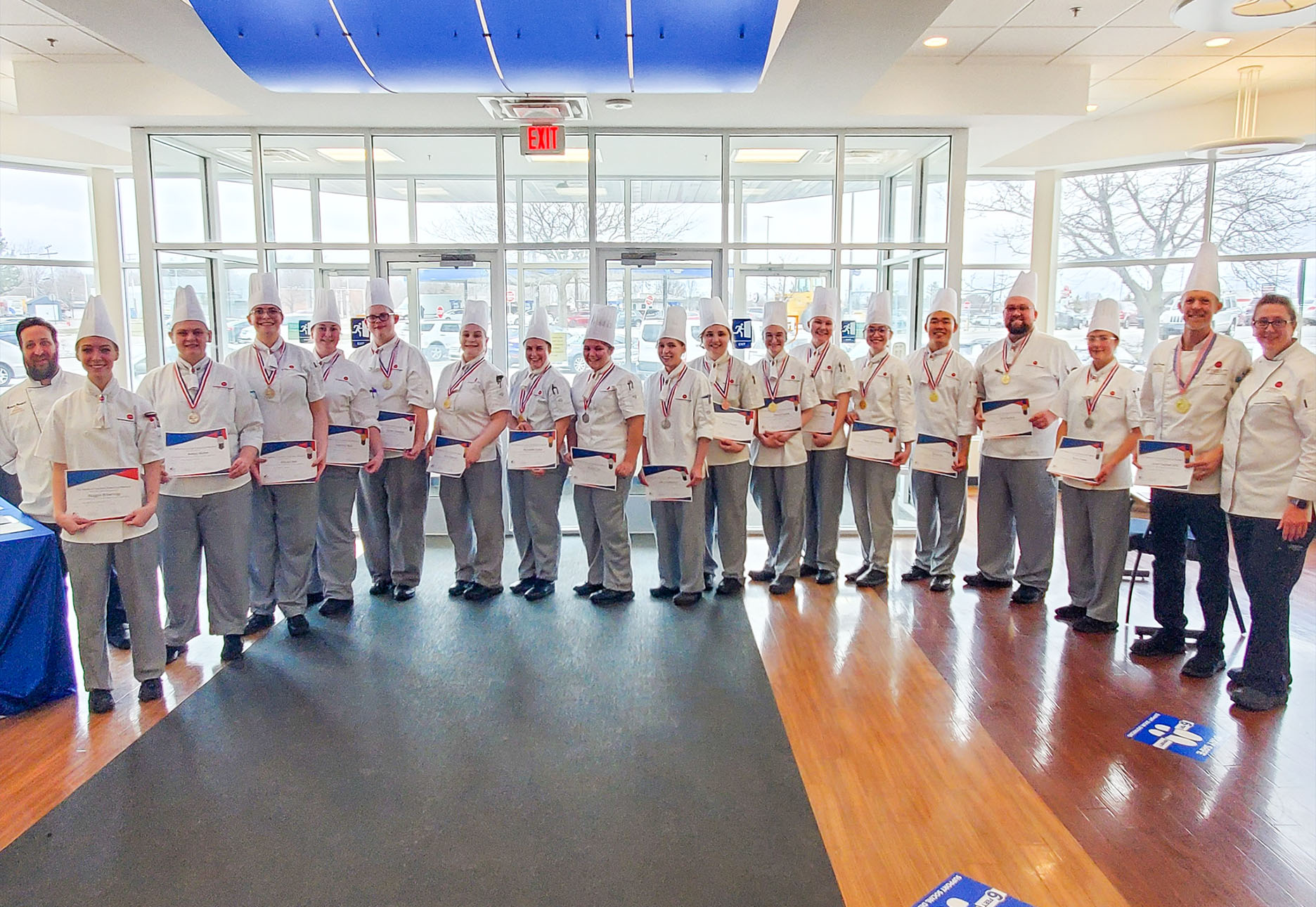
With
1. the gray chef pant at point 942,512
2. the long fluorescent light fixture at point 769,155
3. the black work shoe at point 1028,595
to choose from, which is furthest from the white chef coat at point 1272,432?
the long fluorescent light fixture at point 769,155

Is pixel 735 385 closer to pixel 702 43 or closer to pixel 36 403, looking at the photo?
pixel 702 43

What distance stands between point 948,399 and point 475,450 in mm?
2843

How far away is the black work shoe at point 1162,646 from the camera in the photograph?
4160mm

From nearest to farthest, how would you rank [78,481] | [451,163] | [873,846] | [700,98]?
[873,846]
[78,481]
[700,98]
[451,163]

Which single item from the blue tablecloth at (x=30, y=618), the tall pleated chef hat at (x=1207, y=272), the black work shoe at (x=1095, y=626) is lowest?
the black work shoe at (x=1095, y=626)

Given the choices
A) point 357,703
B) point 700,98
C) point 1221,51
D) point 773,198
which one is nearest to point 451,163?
point 700,98

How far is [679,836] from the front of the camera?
2.65 m

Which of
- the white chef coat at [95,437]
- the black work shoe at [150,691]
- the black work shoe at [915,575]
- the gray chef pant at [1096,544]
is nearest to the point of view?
the white chef coat at [95,437]

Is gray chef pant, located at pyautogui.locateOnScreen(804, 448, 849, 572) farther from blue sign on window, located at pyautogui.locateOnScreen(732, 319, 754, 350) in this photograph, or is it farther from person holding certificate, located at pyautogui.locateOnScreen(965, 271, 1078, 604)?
blue sign on window, located at pyautogui.locateOnScreen(732, 319, 754, 350)

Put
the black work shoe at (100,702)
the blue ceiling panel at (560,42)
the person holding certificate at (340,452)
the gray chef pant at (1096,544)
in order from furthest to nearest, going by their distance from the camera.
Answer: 1. the person holding certificate at (340,452)
2. the gray chef pant at (1096,544)
3. the blue ceiling panel at (560,42)
4. the black work shoe at (100,702)

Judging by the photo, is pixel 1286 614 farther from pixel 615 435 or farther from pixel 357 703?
pixel 357 703

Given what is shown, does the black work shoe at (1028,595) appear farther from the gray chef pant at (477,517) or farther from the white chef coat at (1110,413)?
the gray chef pant at (477,517)

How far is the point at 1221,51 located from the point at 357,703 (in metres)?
6.96

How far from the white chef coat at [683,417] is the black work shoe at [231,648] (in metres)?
2.33
